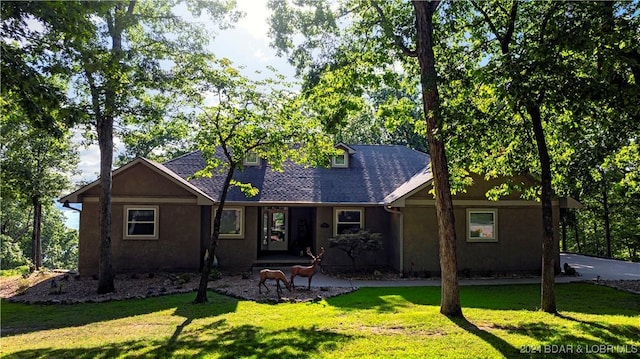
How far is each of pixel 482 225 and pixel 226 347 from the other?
1195cm

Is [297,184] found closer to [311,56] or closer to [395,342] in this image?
[311,56]

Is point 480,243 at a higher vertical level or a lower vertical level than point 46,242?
higher

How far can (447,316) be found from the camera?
26.9 feet

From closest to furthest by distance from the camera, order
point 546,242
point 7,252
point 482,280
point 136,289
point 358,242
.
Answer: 1. point 546,242
2. point 136,289
3. point 482,280
4. point 358,242
5. point 7,252

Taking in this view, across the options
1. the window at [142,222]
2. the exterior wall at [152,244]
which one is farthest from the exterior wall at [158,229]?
the window at [142,222]

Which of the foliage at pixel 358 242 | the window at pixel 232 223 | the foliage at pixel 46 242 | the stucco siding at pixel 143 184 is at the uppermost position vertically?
the stucco siding at pixel 143 184

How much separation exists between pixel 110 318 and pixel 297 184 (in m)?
9.47

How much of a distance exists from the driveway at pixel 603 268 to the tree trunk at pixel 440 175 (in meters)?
9.29

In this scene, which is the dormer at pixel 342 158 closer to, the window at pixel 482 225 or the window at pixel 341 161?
the window at pixel 341 161

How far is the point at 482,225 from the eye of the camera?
1562 cm

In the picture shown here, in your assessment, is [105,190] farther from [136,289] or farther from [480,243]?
[480,243]

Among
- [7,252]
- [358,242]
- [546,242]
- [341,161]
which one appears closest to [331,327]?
[546,242]

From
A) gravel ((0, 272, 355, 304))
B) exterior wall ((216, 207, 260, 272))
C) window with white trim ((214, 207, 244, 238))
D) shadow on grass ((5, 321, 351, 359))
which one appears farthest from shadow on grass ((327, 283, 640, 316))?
window with white trim ((214, 207, 244, 238))

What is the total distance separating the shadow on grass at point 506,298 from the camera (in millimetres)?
9781
